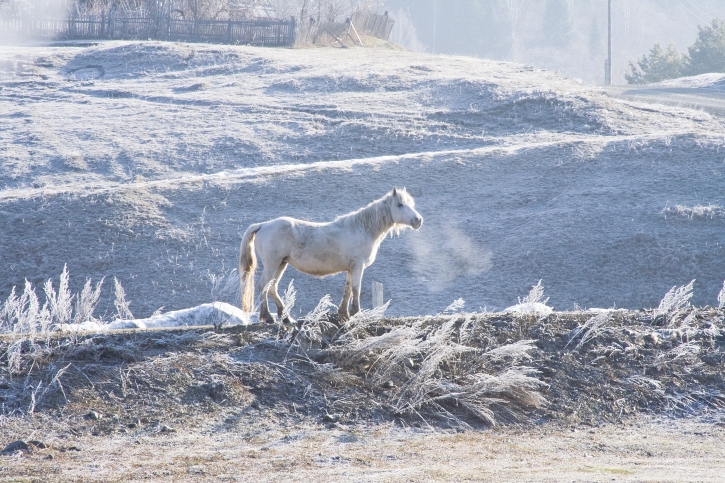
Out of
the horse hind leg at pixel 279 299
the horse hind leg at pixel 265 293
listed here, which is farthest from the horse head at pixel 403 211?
the horse hind leg at pixel 265 293

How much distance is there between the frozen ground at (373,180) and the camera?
17250 mm

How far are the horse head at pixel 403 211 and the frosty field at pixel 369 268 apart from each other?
112cm

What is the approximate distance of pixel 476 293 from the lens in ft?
55.4

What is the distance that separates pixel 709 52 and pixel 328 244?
204ft

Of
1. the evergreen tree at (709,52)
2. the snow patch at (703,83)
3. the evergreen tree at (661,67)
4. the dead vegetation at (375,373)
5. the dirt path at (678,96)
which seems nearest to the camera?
the dead vegetation at (375,373)

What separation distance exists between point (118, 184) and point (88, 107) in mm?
9817

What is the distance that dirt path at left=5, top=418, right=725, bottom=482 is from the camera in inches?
250

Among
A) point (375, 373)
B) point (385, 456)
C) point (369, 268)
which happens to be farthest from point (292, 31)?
point (385, 456)

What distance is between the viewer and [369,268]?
18.3 meters

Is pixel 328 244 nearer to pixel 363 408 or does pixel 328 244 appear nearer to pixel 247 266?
pixel 247 266

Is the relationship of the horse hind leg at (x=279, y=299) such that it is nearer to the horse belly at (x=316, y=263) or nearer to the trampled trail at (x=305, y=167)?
the horse belly at (x=316, y=263)

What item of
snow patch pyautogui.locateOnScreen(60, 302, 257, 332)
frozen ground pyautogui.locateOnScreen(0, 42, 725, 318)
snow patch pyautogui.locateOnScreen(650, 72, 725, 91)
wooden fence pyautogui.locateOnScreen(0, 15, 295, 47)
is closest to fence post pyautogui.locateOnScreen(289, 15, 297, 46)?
wooden fence pyautogui.locateOnScreen(0, 15, 295, 47)

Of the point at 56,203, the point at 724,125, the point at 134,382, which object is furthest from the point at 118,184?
the point at 724,125

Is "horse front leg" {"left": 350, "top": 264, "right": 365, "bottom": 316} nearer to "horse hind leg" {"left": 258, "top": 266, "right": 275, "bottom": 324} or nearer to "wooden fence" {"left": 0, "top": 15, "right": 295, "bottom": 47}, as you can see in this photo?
"horse hind leg" {"left": 258, "top": 266, "right": 275, "bottom": 324}
